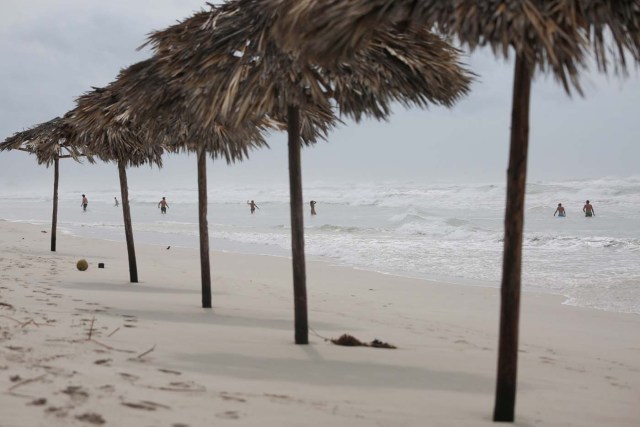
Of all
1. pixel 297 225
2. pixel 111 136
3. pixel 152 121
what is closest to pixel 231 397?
pixel 297 225

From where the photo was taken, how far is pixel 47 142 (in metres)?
15.7

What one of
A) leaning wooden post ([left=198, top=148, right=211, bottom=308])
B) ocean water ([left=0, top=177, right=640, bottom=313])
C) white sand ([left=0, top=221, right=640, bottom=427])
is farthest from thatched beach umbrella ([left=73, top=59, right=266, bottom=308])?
ocean water ([left=0, top=177, right=640, bottom=313])

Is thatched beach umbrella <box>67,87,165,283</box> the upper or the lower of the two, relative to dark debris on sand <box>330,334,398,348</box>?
upper

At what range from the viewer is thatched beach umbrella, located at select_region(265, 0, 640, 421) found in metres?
3.89

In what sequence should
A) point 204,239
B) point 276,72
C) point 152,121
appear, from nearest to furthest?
point 276,72 → point 152,121 → point 204,239

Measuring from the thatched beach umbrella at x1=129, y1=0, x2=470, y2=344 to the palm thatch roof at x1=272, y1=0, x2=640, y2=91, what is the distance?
1331mm

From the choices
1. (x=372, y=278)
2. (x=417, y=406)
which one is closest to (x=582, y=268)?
(x=372, y=278)

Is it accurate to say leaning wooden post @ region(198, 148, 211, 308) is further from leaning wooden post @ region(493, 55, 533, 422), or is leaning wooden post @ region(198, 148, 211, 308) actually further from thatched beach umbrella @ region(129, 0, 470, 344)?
leaning wooden post @ region(493, 55, 533, 422)

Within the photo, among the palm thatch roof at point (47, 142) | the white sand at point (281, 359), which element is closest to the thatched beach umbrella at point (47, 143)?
the palm thatch roof at point (47, 142)

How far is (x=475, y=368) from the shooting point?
6438mm

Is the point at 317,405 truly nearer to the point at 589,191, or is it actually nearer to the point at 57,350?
the point at 57,350

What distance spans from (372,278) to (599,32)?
11.2 meters

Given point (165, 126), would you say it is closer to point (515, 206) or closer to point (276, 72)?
point (276, 72)

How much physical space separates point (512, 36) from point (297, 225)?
3.39m
